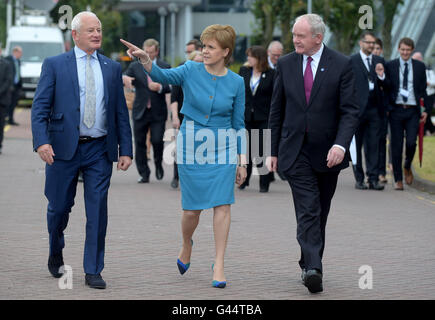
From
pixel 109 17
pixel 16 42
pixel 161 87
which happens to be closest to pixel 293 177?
pixel 161 87

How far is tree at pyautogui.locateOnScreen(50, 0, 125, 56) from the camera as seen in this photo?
166 feet

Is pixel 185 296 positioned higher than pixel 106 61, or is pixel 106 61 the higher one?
pixel 106 61

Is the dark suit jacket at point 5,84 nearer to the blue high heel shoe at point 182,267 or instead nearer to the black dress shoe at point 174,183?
the black dress shoe at point 174,183

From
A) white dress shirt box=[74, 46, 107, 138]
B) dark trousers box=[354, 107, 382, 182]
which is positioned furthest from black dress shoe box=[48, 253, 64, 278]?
dark trousers box=[354, 107, 382, 182]

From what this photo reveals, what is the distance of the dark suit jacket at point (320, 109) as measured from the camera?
6734mm

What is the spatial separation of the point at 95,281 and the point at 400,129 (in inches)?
313

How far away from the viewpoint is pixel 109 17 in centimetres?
6088

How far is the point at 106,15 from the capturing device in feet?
200

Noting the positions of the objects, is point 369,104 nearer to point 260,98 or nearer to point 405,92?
point 405,92

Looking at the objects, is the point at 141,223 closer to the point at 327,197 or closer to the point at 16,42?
the point at 327,197

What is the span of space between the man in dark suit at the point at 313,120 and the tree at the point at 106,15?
4354 centimetres

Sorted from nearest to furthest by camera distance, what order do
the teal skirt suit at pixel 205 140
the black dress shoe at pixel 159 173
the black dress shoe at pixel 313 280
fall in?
the black dress shoe at pixel 313 280
the teal skirt suit at pixel 205 140
the black dress shoe at pixel 159 173

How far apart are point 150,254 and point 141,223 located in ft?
6.26

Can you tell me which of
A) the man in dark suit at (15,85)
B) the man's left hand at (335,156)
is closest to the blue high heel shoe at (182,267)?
the man's left hand at (335,156)
